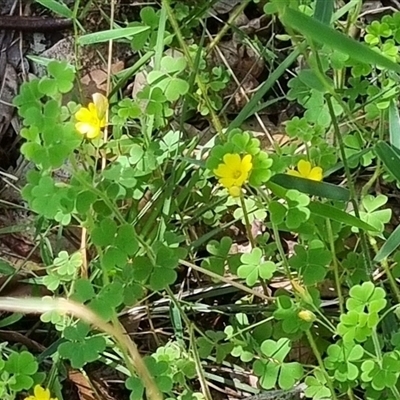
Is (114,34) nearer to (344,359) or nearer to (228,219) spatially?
(228,219)

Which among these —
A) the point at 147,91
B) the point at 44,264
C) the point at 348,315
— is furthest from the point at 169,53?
the point at 348,315

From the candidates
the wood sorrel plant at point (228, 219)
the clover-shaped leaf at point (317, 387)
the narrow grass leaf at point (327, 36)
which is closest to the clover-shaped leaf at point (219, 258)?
the wood sorrel plant at point (228, 219)

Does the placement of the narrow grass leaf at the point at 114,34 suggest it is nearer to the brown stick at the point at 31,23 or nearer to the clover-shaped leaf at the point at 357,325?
the brown stick at the point at 31,23

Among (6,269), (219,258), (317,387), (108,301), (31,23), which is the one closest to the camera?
(108,301)

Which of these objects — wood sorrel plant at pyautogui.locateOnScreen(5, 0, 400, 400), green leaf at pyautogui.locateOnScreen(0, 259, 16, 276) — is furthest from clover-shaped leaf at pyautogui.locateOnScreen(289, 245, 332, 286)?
green leaf at pyautogui.locateOnScreen(0, 259, 16, 276)

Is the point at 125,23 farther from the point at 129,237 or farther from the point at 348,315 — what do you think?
the point at 348,315

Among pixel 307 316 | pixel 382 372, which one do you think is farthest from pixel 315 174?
pixel 382 372
